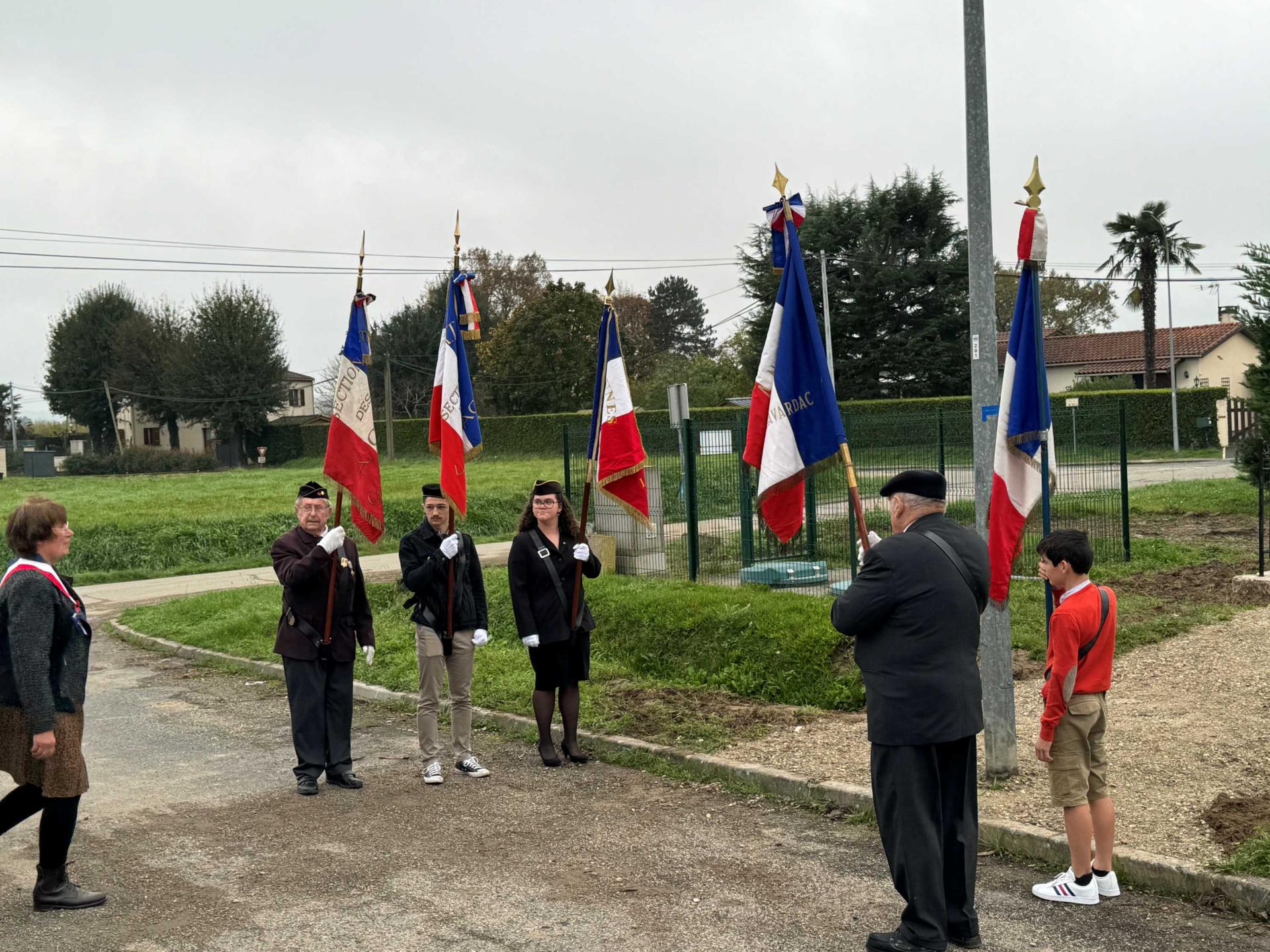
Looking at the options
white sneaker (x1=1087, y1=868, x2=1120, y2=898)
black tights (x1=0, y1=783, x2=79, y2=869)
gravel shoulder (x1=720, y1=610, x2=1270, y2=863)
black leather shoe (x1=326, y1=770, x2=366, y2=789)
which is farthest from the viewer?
black leather shoe (x1=326, y1=770, x2=366, y2=789)

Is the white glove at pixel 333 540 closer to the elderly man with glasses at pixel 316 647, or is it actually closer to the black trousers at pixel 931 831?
the elderly man with glasses at pixel 316 647

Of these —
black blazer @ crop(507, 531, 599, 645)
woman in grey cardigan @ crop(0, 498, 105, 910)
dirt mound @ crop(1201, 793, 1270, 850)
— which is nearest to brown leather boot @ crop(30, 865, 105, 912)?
woman in grey cardigan @ crop(0, 498, 105, 910)

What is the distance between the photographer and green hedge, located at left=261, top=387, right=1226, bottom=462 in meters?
13.9

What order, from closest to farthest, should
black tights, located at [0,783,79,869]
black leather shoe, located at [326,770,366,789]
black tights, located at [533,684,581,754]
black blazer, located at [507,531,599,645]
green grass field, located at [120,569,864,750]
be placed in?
1. black tights, located at [0,783,79,869]
2. black leather shoe, located at [326,770,366,789]
3. black blazer, located at [507,531,599,645]
4. black tights, located at [533,684,581,754]
5. green grass field, located at [120,569,864,750]

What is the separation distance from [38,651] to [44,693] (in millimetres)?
189

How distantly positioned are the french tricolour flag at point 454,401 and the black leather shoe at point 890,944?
449 centimetres

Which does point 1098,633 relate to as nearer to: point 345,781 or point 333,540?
point 333,540

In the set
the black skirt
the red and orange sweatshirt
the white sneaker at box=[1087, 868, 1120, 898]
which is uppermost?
the red and orange sweatshirt

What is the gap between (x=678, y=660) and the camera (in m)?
11.0

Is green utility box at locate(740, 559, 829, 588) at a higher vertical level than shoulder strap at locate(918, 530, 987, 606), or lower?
lower

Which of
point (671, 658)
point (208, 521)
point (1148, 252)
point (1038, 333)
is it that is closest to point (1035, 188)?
point (1038, 333)

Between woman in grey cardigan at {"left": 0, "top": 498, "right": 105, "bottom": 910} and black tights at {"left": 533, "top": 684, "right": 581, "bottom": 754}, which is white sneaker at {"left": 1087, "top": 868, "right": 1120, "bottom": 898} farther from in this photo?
woman in grey cardigan at {"left": 0, "top": 498, "right": 105, "bottom": 910}

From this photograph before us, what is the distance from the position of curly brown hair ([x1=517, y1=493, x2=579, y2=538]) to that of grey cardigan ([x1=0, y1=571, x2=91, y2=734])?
10.8 ft

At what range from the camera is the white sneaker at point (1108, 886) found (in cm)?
550
